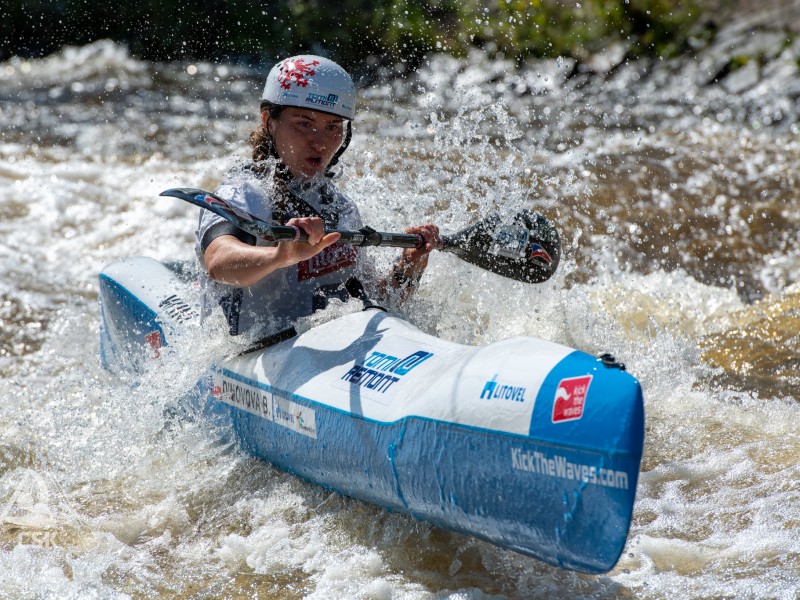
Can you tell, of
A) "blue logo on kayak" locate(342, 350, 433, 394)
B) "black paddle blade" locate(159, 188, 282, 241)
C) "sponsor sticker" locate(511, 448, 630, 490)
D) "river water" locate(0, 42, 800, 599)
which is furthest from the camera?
"black paddle blade" locate(159, 188, 282, 241)

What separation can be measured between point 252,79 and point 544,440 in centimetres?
1047

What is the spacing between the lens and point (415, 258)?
3.93 meters

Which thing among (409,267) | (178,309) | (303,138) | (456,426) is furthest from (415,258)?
(456,426)

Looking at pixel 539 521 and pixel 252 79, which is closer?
pixel 539 521

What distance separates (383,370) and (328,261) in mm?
721

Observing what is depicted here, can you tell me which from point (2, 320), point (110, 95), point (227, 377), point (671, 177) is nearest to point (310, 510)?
point (227, 377)

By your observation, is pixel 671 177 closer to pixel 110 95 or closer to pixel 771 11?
pixel 771 11

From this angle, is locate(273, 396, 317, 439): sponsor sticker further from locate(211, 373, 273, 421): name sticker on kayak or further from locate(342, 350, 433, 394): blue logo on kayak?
locate(342, 350, 433, 394): blue logo on kayak

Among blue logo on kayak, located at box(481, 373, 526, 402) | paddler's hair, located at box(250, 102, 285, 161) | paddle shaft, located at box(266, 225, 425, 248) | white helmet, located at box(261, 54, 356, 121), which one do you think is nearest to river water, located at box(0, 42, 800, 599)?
paddle shaft, located at box(266, 225, 425, 248)

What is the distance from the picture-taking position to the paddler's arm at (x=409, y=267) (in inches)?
154

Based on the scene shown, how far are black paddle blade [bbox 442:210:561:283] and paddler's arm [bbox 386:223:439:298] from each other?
0.14 m

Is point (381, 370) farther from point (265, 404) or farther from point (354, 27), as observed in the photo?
point (354, 27)

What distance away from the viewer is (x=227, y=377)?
3670 mm

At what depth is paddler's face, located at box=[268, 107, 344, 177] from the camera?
11.7ft
